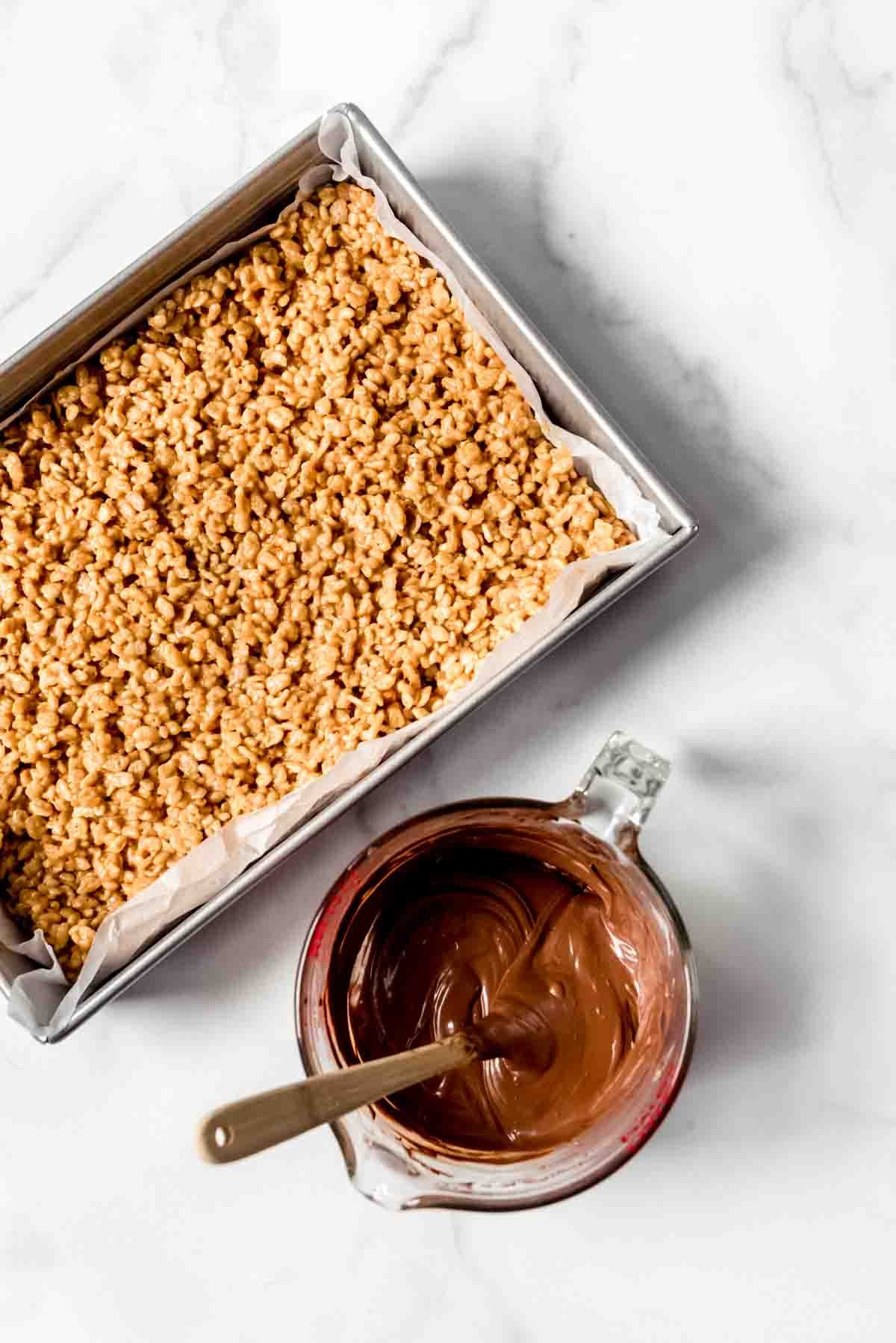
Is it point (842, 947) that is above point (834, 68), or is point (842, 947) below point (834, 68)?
below

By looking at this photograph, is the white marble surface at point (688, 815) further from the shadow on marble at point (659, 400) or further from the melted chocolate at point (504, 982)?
the melted chocolate at point (504, 982)

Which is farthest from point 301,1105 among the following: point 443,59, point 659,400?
point 443,59

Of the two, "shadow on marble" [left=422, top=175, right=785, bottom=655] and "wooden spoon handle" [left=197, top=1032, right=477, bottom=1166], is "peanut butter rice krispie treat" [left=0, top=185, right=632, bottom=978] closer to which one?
"shadow on marble" [left=422, top=175, right=785, bottom=655]

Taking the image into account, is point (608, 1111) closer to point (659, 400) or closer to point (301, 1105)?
point (301, 1105)

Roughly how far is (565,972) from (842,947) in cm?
24

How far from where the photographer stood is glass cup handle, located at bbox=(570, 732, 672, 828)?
35.5 inches

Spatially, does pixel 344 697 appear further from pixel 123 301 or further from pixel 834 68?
pixel 834 68

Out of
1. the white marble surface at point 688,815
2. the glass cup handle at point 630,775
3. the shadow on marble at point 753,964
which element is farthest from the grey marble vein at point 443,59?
the shadow on marble at point 753,964

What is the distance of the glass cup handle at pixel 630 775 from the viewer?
2.96ft

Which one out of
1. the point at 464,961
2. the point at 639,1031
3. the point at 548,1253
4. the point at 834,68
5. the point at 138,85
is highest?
the point at 138,85

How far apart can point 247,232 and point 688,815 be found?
54 centimetres

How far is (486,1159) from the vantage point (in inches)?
35.4

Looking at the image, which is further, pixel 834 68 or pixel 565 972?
pixel 834 68

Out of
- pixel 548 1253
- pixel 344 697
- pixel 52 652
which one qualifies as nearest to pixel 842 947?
pixel 548 1253
